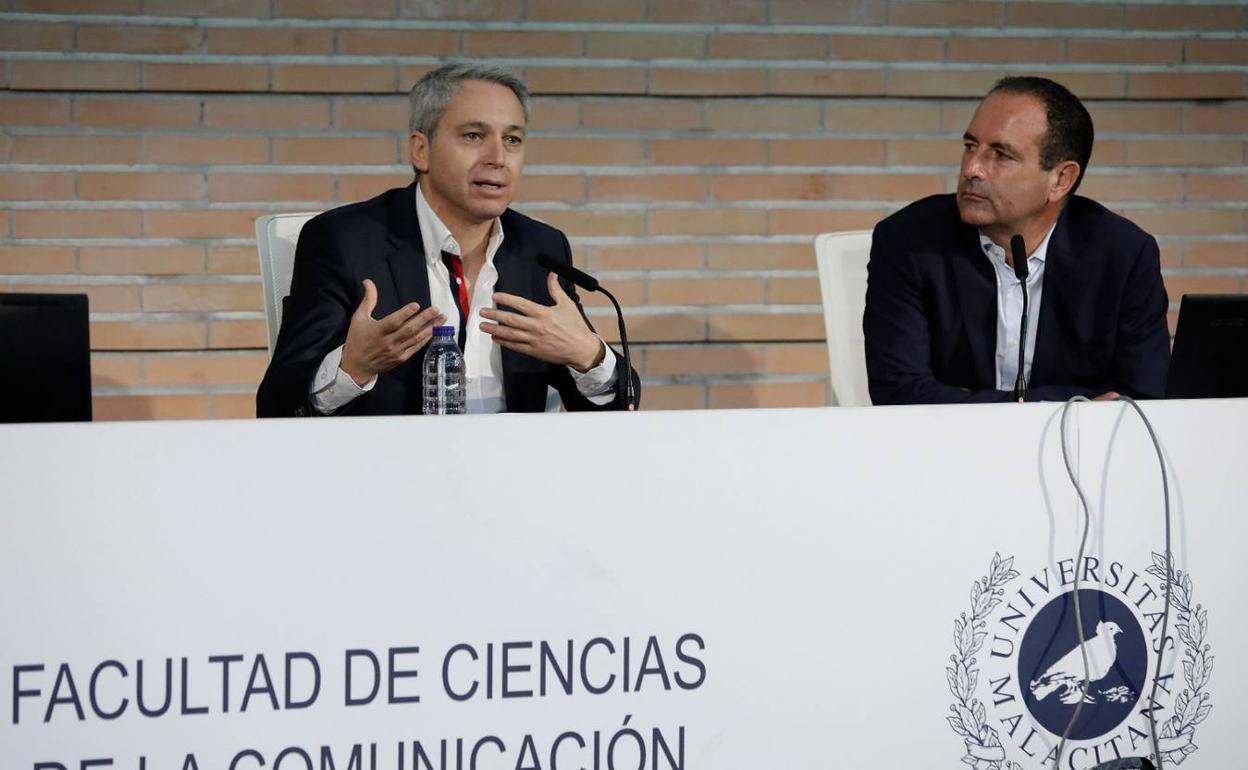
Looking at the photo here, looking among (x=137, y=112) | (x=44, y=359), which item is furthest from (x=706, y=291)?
(x=44, y=359)

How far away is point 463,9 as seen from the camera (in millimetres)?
3477

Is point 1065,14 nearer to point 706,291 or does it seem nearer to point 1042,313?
point 706,291

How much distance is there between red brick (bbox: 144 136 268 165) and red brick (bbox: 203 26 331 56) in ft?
0.78

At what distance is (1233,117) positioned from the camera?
3787 millimetres

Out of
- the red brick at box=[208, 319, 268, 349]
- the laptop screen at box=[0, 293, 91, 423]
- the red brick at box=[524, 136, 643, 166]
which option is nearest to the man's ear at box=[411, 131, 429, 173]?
the laptop screen at box=[0, 293, 91, 423]

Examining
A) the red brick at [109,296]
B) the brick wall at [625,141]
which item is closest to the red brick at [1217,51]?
the brick wall at [625,141]

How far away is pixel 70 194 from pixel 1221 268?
3402mm

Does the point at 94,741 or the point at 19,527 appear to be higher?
the point at 19,527

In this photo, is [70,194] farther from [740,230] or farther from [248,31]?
[740,230]

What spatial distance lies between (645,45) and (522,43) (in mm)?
355

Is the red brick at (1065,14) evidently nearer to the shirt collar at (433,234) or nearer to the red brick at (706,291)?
the red brick at (706,291)

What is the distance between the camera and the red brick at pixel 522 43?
349cm

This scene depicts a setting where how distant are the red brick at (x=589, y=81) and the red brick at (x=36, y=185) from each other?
1306 millimetres

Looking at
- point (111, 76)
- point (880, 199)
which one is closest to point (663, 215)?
point (880, 199)
